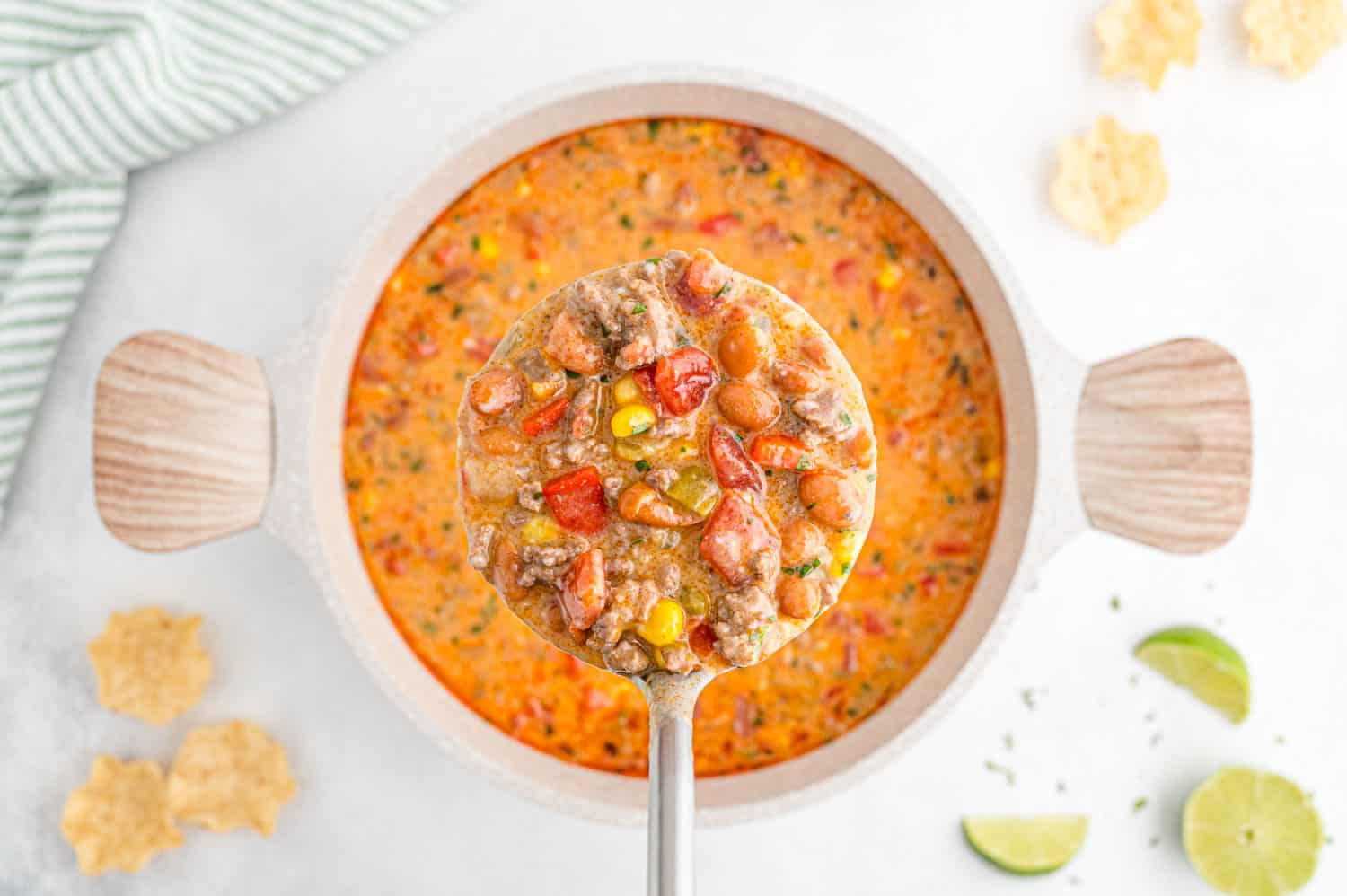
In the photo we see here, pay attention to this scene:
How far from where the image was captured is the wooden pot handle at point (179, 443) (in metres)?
2.71

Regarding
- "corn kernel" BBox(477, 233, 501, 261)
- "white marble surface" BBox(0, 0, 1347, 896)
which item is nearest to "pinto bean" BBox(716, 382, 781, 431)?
"corn kernel" BBox(477, 233, 501, 261)

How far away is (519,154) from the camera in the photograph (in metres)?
2.96

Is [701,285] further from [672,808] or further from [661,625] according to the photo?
[672,808]

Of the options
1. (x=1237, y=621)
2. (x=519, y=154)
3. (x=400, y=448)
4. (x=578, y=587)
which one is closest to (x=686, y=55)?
(x=519, y=154)

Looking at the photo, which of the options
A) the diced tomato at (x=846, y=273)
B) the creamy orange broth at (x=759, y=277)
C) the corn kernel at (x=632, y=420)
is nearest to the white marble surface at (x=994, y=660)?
the creamy orange broth at (x=759, y=277)

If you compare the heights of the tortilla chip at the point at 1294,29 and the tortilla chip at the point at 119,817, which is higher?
the tortilla chip at the point at 1294,29

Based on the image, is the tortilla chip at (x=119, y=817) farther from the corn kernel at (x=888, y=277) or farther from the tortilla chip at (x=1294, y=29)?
the tortilla chip at (x=1294, y=29)

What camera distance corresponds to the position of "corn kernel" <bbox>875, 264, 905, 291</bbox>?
2988 millimetres

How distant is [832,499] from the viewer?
7.00 feet

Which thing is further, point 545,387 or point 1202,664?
point 1202,664

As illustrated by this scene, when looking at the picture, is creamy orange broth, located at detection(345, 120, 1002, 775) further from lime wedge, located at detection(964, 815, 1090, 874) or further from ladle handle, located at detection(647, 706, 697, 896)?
ladle handle, located at detection(647, 706, 697, 896)

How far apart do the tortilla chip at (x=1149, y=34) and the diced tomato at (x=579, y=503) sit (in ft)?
6.69

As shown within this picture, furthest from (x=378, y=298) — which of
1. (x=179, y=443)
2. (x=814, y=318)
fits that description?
(x=814, y=318)

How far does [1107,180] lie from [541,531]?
6.40 ft
